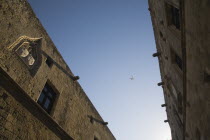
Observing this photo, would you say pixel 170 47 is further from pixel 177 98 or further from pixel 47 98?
pixel 47 98

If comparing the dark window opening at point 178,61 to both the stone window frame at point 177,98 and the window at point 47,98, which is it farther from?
the window at point 47,98

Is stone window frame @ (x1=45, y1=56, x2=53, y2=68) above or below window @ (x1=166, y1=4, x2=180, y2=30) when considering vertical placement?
below

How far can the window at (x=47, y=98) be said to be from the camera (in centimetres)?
523

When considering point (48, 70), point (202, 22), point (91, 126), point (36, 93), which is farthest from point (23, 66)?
point (91, 126)

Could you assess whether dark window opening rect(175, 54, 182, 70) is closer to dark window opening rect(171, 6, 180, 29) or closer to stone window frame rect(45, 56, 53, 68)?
dark window opening rect(171, 6, 180, 29)

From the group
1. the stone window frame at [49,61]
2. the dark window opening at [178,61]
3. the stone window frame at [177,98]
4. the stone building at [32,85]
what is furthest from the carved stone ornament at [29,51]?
the stone window frame at [177,98]

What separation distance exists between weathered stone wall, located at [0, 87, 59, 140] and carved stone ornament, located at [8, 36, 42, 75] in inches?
51.7

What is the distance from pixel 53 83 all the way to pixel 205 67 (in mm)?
4927

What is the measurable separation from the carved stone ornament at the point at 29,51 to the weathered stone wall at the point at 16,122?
1.31 metres

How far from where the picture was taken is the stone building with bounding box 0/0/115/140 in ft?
12.4

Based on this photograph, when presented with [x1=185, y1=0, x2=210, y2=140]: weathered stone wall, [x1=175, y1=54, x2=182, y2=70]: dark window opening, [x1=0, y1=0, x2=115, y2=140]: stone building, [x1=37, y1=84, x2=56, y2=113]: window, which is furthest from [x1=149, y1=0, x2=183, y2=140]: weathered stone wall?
[x1=37, y1=84, x2=56, y2=113]: window

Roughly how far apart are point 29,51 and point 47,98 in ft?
5.68

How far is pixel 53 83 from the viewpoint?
6.02m

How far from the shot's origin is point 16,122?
12.4ft
